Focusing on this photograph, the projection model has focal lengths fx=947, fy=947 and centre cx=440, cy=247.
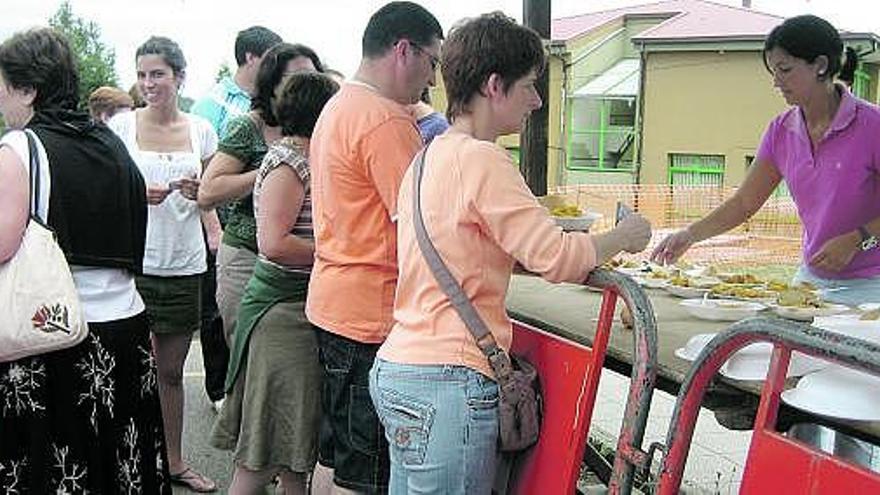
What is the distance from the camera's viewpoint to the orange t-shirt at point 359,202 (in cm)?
239

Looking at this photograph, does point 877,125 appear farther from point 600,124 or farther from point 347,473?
point 600,124

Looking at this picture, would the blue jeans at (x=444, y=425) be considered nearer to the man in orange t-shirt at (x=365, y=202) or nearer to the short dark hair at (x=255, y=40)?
the man in orange t-shirt at (x=365, y=202)

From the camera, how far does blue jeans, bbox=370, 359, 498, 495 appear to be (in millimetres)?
1981

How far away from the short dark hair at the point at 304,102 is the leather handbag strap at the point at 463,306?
1.06 m

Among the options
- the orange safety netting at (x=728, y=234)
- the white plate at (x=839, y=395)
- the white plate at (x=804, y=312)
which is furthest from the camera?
the orange safety netting at (x=728, y=234)

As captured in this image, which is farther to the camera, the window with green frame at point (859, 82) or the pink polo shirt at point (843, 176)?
the window with green frame at point (859, 82)

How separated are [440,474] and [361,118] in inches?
36.1

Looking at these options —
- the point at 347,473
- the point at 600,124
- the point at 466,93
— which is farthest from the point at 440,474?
the point at 600,124

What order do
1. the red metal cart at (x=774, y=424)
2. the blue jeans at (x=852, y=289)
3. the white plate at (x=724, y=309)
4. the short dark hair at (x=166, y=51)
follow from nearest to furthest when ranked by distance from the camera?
the red metal cart at (x=774, y=424) → the white plate at (x=724, y=309) → the blue jeans at (x=852, y=289) → the short dark hair at (x=166, y=51)

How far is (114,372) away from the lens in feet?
9.38

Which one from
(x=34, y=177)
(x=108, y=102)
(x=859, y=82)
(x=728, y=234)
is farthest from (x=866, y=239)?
(x=728, y=234)

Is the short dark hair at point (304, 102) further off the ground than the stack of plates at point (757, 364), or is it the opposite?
the short dark hair at point (304, 102)

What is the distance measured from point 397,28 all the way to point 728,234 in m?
8.67

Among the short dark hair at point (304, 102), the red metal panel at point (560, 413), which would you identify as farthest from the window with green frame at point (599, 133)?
the red metal panel at point (560, 413)
